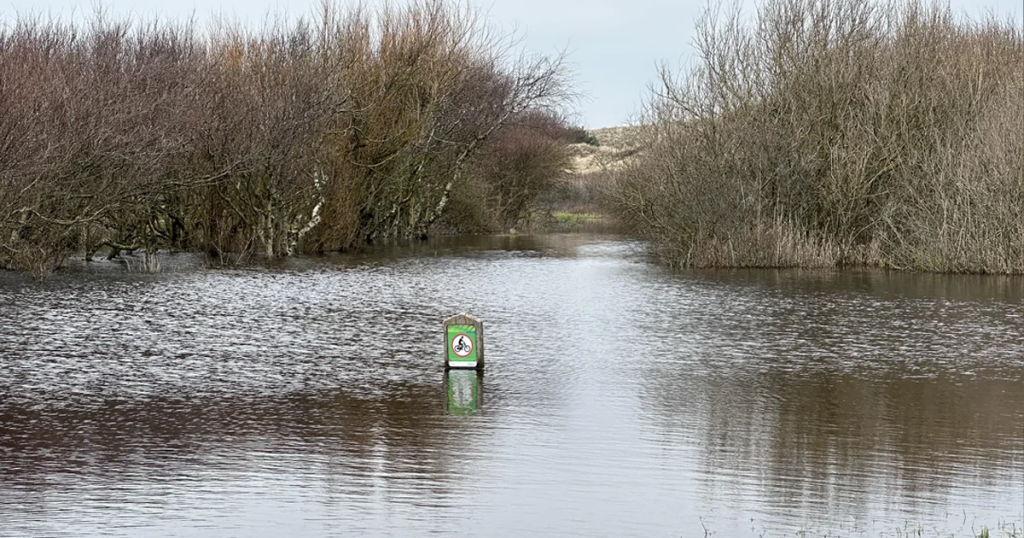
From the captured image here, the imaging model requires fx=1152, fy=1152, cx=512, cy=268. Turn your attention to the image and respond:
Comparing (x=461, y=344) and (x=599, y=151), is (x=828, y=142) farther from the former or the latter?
(x=599, y=151)

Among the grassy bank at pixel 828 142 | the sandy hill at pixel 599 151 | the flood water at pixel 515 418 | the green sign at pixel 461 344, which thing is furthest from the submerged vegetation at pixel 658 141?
the sandy hill at pixel 599 151

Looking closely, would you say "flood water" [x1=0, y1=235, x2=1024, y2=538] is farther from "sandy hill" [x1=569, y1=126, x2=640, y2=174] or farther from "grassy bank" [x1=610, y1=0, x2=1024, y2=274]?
"sandy hill" [x1=569, y1=126, x2=640, y2=174]

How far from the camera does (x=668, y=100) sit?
3041 centimetres

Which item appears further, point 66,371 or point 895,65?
point 895,65

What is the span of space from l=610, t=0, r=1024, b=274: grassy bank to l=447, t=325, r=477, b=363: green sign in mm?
16375

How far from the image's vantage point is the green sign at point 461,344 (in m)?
12.4

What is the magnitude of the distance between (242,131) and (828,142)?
1475 centimetres

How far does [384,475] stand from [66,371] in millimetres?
5860

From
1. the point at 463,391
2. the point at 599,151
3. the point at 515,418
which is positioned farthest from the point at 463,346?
the point at 599,151

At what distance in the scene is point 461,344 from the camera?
1238 cm

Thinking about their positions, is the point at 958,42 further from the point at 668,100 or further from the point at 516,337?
the point at 516,337

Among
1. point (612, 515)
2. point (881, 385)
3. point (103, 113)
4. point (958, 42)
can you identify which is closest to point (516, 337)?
point (881, 385)

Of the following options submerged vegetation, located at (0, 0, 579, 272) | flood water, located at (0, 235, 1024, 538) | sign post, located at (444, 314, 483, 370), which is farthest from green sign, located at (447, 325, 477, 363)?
submerged vegetation, located at (0, 0, 579, 272)

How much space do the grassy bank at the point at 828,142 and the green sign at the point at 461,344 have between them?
16375 mm
